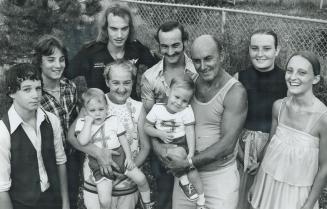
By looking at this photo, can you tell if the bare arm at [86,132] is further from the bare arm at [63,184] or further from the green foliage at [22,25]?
the green foliage at [22,25]

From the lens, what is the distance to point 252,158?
357cm

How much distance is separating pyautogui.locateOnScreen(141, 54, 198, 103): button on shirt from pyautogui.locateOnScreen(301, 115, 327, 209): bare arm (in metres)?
1.16

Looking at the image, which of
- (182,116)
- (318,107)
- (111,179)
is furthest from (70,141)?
(318,107)

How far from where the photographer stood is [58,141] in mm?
3230

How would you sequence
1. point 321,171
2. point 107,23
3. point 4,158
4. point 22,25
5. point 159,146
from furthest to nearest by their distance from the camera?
point 22,25 < point 107,23 < point 159,146 < point 321,171 < point 4,158

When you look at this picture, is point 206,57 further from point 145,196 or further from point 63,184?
point 63,184

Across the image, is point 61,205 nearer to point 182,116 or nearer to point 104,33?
point 182,116

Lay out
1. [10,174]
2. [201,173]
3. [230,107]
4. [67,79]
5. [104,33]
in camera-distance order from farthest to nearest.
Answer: [104,33] < [67,79] < [201,173] < [230,107] < [10,174]

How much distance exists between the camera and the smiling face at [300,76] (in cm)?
299

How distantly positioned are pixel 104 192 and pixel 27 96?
3.13ft

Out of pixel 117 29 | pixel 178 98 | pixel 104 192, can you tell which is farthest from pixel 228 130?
pixel 117 29

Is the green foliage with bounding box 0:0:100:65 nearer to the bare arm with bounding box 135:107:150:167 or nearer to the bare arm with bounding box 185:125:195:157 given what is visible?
the bare arm with bounding box 135:107:150:167

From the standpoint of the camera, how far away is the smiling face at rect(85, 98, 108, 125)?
10.7 ft

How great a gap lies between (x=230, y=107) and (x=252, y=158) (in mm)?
617
